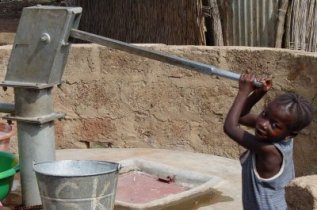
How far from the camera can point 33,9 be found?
11.7 ft

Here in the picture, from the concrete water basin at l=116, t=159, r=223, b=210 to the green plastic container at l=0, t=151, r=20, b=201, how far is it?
61 cm

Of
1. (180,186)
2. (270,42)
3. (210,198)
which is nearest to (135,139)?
(180,186)

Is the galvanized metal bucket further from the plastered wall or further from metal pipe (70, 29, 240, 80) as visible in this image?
the plastered wall

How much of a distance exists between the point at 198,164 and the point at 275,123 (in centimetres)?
218

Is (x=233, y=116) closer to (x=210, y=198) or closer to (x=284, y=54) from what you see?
(x=210, y=198)

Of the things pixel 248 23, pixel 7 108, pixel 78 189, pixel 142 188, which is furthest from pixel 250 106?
pixel 248 23

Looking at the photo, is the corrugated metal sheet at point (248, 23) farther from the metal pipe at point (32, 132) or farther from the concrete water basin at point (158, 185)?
the metal pipe at point (32, 132)

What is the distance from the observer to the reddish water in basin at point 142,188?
167 inches

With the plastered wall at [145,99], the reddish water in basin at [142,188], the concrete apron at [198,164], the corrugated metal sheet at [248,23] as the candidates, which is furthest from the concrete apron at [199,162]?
the corrugated metal sheet at [248,23]

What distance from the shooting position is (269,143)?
279cm

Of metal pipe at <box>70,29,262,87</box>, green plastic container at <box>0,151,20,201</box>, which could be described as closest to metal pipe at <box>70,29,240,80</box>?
metal pipe at <box>70,29,262,87</box>

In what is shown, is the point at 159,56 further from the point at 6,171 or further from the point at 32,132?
the point at 6,171

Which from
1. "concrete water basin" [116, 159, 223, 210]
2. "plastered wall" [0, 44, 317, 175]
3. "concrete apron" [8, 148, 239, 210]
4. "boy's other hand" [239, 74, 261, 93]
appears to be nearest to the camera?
"boy's other hand" [239, 74, 261, 93]

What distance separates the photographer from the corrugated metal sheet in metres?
6.95
